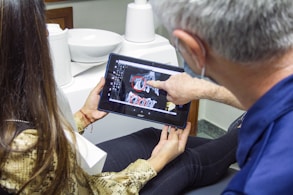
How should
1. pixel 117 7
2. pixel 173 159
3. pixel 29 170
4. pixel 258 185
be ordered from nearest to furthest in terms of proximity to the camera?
pixel 258 185 < pixel 29 170 < pixel 173 159 < pixel 117 7

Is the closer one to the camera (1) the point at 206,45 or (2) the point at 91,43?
(1) the point at 206,45

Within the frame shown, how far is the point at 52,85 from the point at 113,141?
18.9 inches

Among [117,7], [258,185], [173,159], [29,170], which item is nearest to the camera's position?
[258,185]

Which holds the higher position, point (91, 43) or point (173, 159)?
point (91, 43)

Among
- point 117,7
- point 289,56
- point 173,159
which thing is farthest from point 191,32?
point 117,7

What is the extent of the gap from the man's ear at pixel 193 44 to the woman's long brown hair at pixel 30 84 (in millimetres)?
281

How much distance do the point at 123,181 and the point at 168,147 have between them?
20 cm

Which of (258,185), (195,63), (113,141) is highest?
(195,63)

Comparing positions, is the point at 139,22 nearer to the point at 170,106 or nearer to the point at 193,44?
the point at 170,106

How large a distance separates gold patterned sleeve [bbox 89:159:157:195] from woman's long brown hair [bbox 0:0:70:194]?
0.49 feet

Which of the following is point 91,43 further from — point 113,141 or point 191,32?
point 191,32

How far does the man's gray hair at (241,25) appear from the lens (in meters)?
0.53

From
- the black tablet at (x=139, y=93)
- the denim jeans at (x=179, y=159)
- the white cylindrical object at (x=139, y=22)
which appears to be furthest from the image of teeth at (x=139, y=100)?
the white cylindrical object at (x=139, y=22)

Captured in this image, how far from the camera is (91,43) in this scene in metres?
1.25
